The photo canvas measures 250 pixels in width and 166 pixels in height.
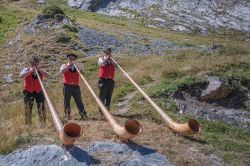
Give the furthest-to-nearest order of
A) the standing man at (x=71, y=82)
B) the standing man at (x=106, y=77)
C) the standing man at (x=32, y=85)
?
the standing man at (x=106, y=77) → the standing man at (x=71, y=82) → the standing man at (x=32, y=85)

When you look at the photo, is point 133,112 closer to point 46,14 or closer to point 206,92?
point 206,92

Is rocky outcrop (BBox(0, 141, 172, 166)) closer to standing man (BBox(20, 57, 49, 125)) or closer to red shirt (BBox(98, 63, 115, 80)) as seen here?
standing man (BBox(20, 57, 49, 125))

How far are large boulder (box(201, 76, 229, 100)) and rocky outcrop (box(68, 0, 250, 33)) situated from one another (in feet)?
92.2

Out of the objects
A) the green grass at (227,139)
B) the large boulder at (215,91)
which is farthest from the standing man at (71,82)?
the large boulder at (215,91)

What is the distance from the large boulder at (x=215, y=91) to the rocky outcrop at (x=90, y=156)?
232 inches

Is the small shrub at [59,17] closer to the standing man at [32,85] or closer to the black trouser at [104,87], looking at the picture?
the black trouser at [104,87]

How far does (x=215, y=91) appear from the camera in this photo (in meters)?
13.4

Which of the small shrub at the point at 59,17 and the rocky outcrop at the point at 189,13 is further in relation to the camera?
the rocky outcrop at the point at 189,13

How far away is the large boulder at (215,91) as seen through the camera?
1337 cm

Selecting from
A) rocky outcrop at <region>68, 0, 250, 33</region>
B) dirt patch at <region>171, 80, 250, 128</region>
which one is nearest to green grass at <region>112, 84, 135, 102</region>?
dirt patch at <region>171, 80, 250, 128</region>

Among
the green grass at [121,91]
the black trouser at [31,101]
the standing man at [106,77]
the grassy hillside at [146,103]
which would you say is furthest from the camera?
the green grass at [121,91]

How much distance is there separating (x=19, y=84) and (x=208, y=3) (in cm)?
3018

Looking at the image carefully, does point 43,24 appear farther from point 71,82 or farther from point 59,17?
point 71,82

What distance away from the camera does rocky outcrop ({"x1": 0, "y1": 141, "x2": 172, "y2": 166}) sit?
288 inches
